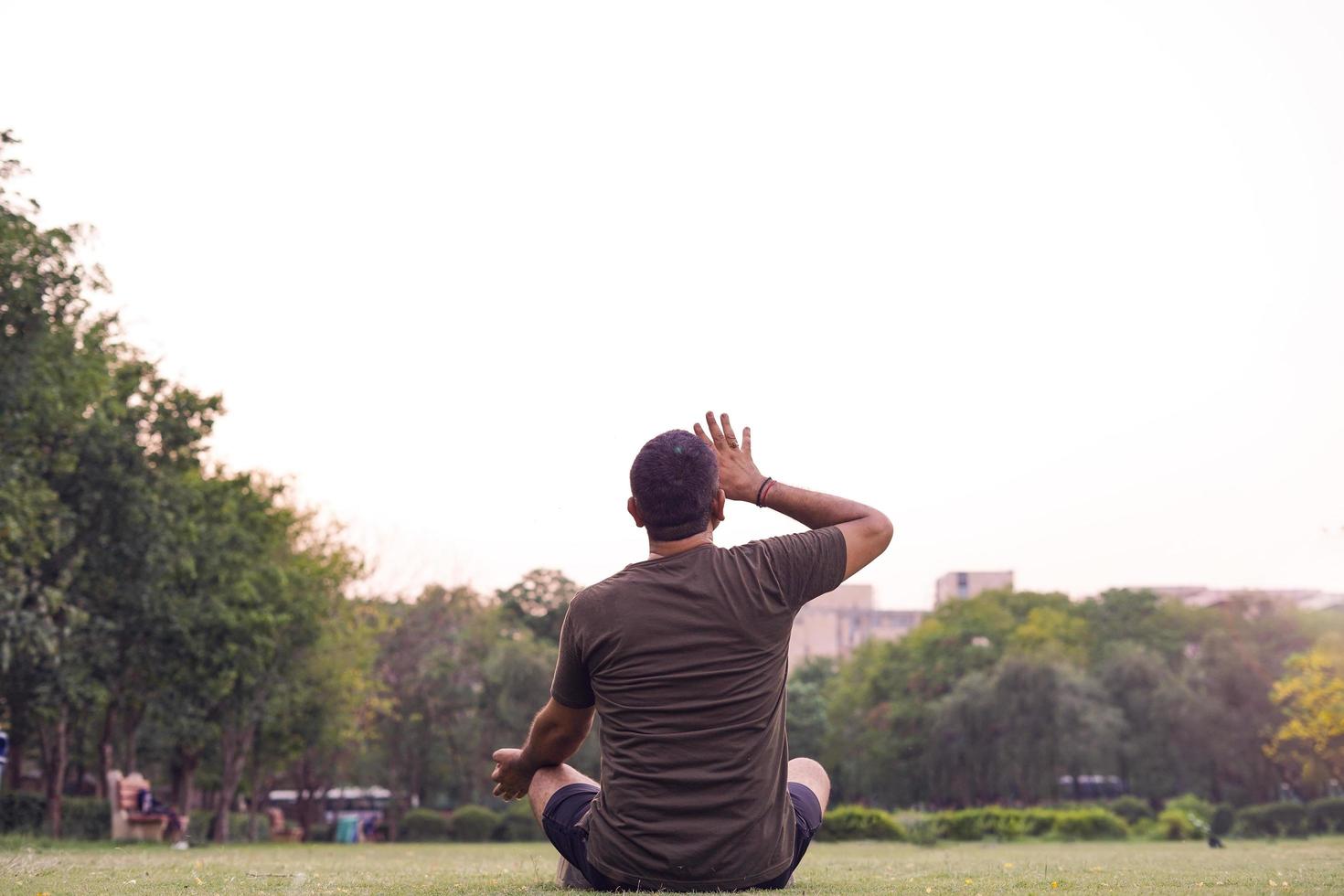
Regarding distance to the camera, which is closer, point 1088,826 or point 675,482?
point 675,482

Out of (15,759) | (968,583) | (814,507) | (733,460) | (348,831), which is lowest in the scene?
(348,831)

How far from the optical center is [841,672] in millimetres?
91438

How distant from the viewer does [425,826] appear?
159 ft

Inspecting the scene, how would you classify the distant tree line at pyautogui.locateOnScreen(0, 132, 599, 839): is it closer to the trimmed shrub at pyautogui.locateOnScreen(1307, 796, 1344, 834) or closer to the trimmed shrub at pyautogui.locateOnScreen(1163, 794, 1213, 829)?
the trimmed shrub at pyautogui.locateOnScreen(1163, 794, 1213, 829)

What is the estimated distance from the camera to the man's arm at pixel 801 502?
4.98 m

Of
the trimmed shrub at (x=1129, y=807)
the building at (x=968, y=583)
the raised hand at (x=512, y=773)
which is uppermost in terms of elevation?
the building at (x=968, y=583)

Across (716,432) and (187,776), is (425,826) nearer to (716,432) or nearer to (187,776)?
(187,776)

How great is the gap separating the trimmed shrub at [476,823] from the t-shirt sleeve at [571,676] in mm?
42448

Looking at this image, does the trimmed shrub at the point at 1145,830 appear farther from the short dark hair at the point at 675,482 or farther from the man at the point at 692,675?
the short dark hair at the point at 675,482

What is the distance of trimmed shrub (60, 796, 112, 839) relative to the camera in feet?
100

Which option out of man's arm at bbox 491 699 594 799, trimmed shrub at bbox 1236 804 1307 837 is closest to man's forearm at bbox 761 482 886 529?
man's arm at bbox 491 699 594 799

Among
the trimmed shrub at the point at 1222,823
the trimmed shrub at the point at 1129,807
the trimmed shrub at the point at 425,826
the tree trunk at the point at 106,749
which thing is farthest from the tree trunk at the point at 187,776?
the trimmed shrub at the point at 1129,807

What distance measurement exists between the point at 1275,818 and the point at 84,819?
34.3 m

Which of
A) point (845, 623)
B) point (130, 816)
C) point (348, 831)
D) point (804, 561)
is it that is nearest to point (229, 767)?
point (130, 816)
